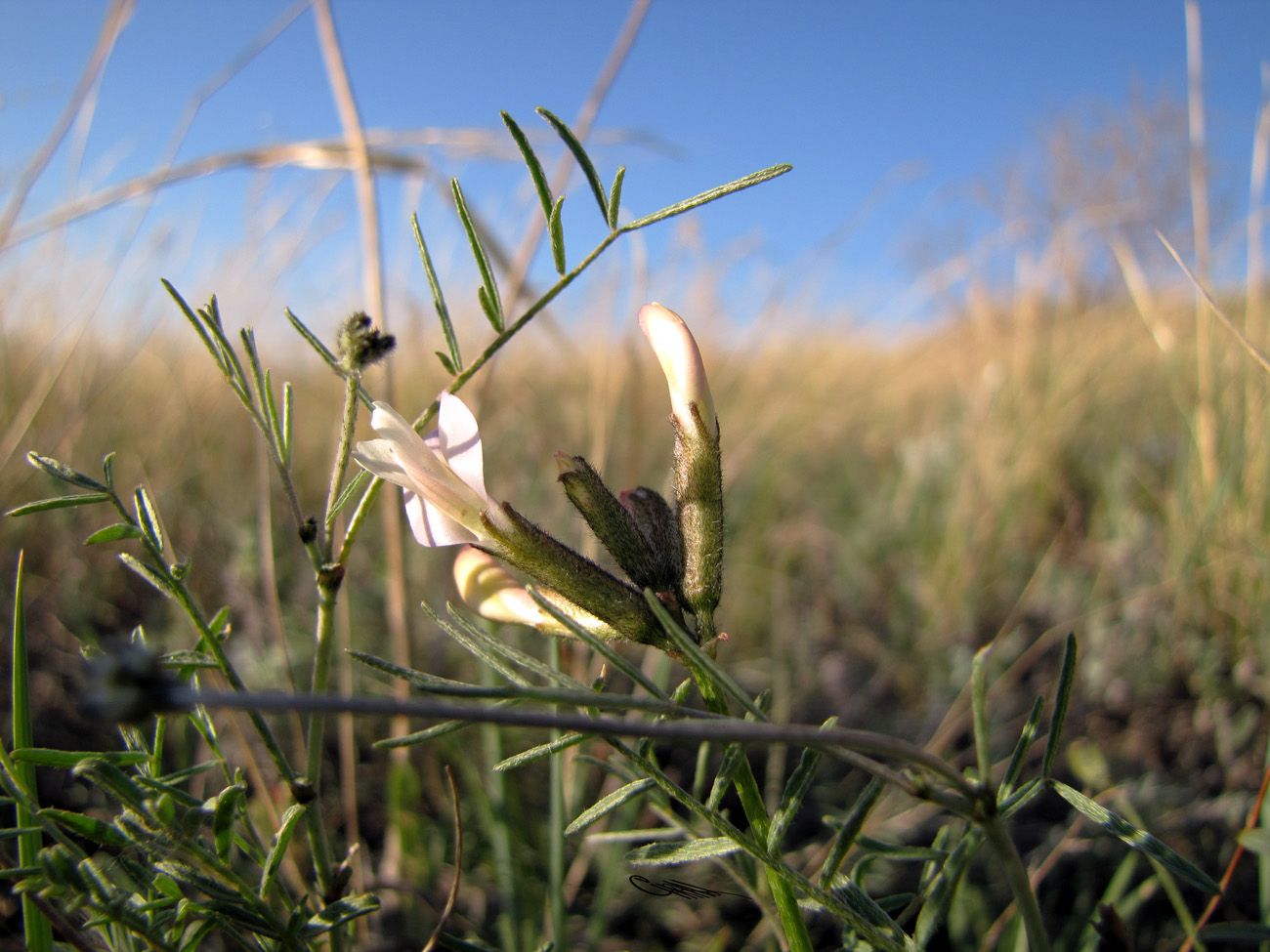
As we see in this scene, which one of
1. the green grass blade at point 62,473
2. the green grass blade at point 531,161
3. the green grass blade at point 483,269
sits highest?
the green grass blade at point 531,161

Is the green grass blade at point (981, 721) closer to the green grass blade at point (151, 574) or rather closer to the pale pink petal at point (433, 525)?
the pale pink petal at point (433, 525)

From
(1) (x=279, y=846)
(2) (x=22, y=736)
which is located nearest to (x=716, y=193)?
(1) (x=279, y=846)

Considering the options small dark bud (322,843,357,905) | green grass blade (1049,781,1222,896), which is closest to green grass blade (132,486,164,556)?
small dark bud (322,843,357,905)

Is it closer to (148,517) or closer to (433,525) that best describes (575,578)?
(433,525)

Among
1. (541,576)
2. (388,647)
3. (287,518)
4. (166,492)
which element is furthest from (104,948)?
(166,492)

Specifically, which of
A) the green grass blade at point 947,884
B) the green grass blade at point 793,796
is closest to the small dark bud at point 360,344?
the green grass blade at point 793,796
